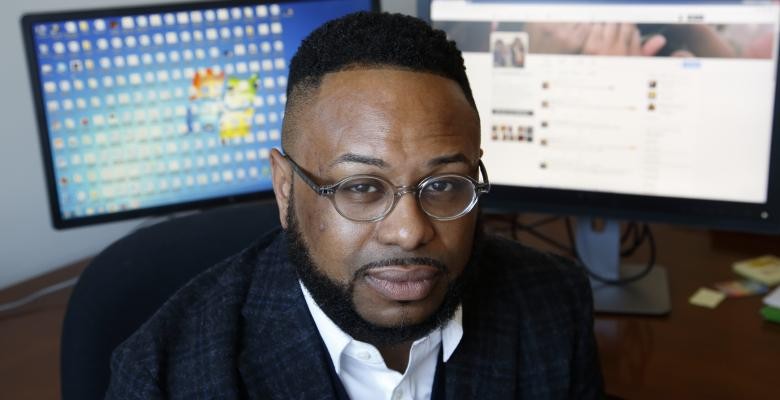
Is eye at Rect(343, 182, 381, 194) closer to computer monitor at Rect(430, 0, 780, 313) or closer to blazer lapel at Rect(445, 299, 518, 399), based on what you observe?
blazer lapel at Rect(445, 299, 518, 399)

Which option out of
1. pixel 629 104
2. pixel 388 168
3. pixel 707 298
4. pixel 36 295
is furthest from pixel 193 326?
pixel 707 298

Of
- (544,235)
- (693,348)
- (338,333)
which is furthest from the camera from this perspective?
(544,235)

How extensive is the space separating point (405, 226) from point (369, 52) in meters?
0.19

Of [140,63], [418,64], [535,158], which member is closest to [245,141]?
[140,63]

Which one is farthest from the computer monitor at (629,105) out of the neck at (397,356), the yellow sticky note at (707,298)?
the neck at (397,356)

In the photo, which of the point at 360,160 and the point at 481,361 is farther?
the point at 481,361

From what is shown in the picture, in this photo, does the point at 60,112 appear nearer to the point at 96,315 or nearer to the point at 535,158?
the point at 96,315

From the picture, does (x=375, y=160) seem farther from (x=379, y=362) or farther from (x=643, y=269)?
(x=643, y=269)

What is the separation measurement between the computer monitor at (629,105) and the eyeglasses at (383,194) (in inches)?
21.1

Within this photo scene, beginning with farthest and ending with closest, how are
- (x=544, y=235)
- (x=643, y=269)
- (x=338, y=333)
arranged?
1. (x=544, y=235)
2. (x=643, y=269)
3. (x=338, y=333)

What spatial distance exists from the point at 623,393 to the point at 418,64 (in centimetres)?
58

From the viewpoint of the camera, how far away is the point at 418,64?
37.1 inches

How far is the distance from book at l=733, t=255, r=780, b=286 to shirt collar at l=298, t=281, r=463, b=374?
652 mm

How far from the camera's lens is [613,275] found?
1.52 metres
